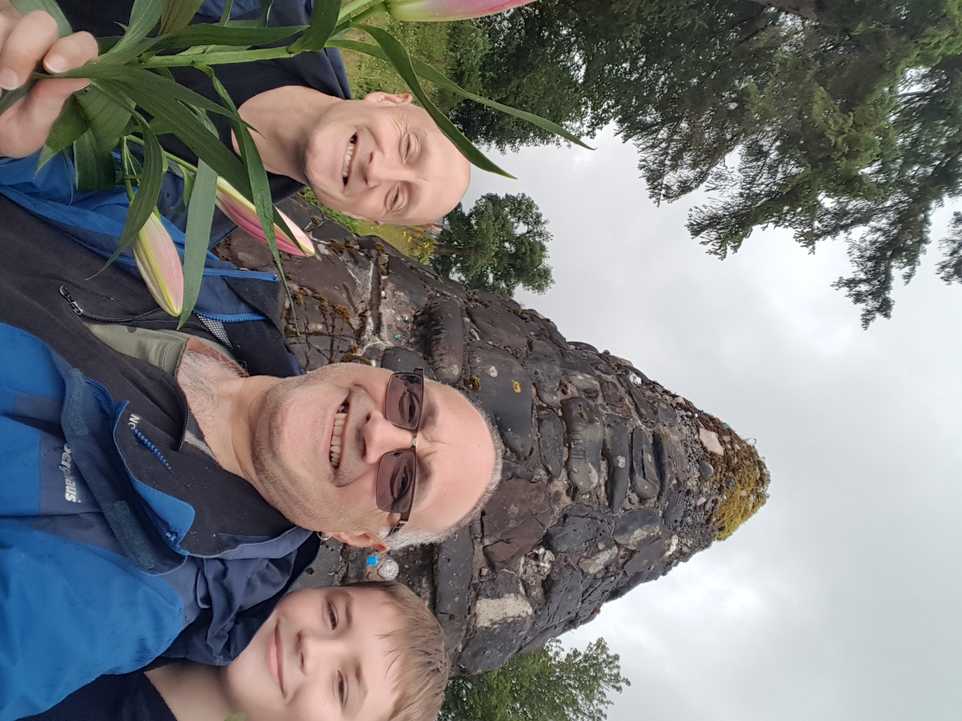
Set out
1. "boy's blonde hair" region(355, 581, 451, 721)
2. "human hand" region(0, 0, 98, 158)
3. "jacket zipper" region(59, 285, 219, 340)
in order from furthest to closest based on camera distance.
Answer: "boy's blonde hair" region(355, 581, 451, 721) → "jacket zipper" region(59, 285, 219, 340) → "human hand" region(0, 0, 98, 158)

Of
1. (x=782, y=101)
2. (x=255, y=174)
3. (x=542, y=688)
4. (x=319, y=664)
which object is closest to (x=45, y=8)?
(x=255, y=174)

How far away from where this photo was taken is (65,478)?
1.50 meters

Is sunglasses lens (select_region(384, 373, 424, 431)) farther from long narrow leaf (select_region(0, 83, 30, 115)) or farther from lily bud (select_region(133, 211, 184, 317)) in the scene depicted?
long narrow leaf (select_region(0, 83, 30, 115))

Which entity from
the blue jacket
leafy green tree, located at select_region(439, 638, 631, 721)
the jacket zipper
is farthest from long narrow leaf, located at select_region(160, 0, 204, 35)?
leafy green tree, located at select_region(439, 638, 631, 721)

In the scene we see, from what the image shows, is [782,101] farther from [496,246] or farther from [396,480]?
[396,480]

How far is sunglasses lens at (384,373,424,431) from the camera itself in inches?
92.6

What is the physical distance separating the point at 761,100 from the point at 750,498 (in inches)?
144

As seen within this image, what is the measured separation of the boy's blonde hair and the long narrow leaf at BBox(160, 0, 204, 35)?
6.69 ft

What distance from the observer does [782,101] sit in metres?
6.52

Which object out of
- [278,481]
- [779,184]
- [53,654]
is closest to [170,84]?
[53,654]

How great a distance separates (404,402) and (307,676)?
36.8 inches

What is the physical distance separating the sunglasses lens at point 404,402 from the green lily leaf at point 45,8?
1543 millimetres

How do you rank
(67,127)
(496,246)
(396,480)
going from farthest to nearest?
(496,246), (396,480), (67,127)

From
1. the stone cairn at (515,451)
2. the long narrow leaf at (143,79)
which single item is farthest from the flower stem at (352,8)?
the stone cairn at (515,451)
